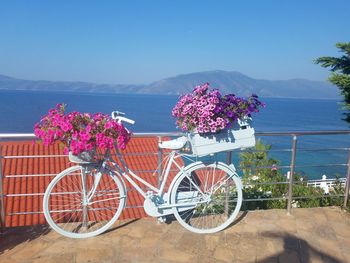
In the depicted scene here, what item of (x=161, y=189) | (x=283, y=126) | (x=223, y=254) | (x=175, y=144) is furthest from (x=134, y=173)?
(x=283, y=126)

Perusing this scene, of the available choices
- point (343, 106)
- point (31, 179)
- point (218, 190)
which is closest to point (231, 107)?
point (218, 190)

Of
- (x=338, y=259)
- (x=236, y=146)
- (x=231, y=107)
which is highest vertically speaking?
(x=231, y=107)

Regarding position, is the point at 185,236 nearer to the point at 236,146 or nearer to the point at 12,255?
the point at 236,146

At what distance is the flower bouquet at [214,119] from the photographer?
9.19 ft

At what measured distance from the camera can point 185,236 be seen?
3.24m

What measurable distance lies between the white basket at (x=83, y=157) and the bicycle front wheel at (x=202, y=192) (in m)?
0.82

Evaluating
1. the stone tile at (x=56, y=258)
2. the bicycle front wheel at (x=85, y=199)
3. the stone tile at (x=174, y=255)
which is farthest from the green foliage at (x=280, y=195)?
the stone tile at (x=56, y=258)

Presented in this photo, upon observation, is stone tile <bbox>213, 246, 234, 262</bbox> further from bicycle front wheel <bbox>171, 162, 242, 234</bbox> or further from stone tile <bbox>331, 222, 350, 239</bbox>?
stone tile <bbox>331, 222, 350, 239</bbox>

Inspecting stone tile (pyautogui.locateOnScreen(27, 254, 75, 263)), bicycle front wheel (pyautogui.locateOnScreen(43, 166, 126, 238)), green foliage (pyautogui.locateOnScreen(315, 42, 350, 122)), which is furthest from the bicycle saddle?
green foliage (pyautogui.locateOnScreen(315, 42, 350, 122))

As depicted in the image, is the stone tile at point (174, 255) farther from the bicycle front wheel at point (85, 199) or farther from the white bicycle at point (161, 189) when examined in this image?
the bicycle front wheel at point (85, 199)

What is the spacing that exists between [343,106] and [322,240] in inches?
120

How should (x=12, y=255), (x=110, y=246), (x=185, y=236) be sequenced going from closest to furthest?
(x=12, y=255), (x=110, y=246), (x=185, y=236)

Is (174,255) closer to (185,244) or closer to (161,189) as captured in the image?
(185,244)

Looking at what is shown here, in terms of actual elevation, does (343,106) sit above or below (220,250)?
above
